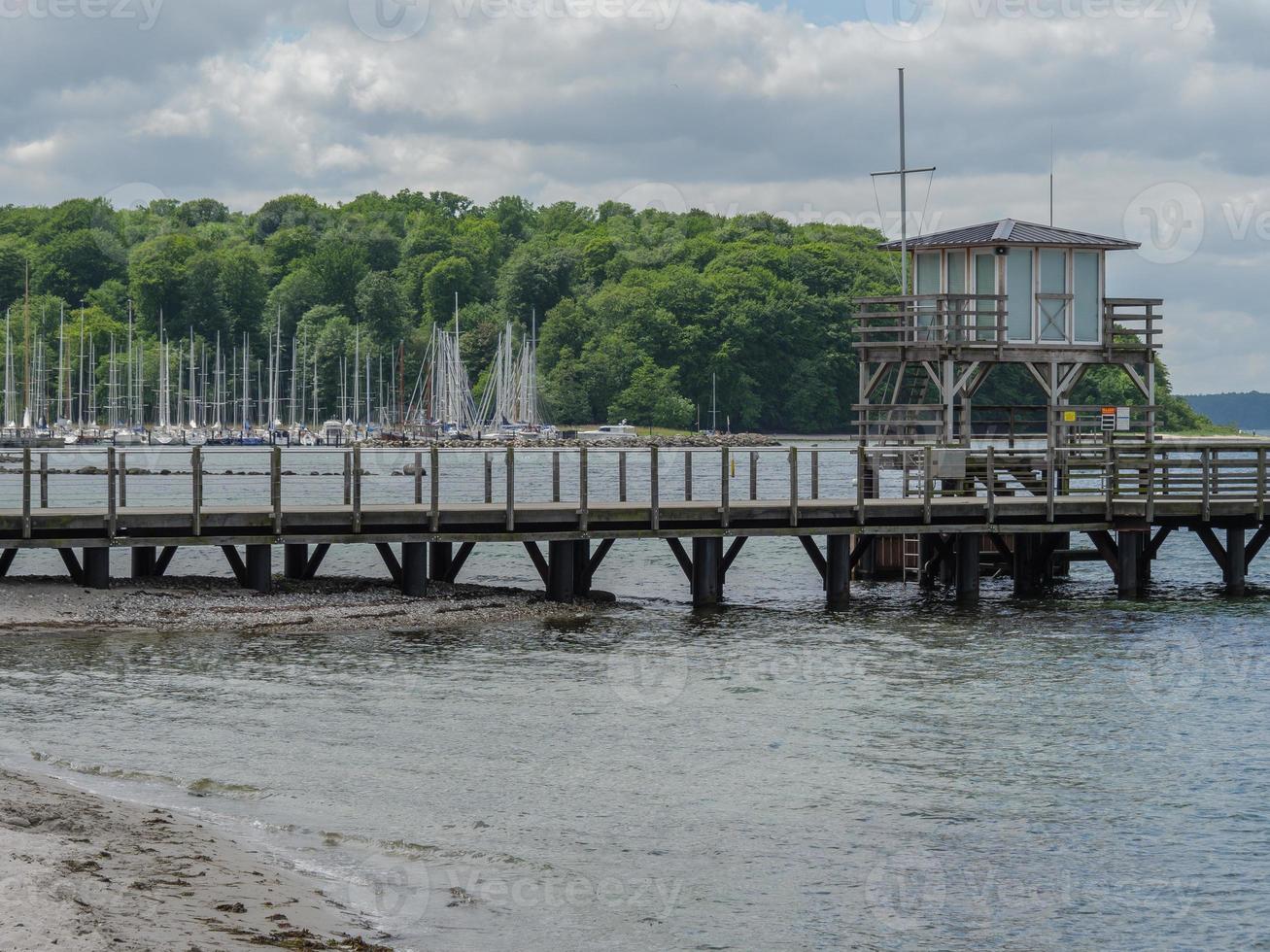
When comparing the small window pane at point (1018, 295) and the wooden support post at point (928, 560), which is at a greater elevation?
the small window pane at point (1018, 295)

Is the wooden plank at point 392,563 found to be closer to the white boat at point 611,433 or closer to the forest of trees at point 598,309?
the white boat at point 611,433

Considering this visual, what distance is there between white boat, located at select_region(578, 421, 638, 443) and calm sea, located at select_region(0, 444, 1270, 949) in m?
122

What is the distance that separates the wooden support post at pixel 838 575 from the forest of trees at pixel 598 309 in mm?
125353

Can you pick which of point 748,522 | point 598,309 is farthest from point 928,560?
point 598,309

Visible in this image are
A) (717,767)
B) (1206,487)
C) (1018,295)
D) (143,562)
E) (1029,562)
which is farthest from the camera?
(1018,295)

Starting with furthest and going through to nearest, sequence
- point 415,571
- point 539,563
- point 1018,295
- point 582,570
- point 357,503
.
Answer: point 1018,295
point 582,570
point 539,563
point 415,571
point 357,503

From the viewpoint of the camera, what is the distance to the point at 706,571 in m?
33.3

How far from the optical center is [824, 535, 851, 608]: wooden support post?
33562mm

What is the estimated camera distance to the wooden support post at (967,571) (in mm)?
34125

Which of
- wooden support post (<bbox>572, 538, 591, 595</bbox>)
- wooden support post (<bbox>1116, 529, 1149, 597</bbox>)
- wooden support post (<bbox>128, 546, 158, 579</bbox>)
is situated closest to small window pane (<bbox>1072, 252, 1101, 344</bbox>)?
wooden support post (<bbox>1116, 529, 1149, 597</bbox>)

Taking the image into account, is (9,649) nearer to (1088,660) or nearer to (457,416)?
(1088,660)

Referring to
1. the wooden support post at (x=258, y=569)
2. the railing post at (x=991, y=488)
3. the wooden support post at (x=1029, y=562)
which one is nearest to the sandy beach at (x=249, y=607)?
the wooden support post at (x=258, y=569)

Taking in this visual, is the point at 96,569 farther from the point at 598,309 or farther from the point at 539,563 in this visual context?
the point at 598,309

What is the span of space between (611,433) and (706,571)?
406 feet
